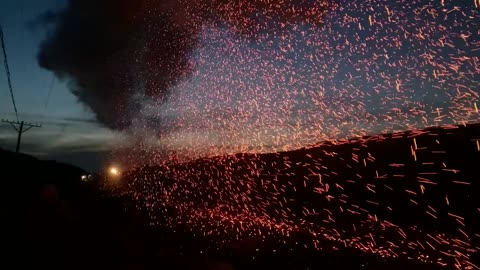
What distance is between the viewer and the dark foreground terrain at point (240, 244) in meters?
6.26

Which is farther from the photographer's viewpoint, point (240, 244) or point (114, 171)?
point (114, 171)

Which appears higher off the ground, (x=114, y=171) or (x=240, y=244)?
(x=114, y=171)

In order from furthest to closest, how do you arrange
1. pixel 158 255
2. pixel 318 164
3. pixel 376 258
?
1. pixel 318 164
2. pixel 158 255
3. pixel 376 258

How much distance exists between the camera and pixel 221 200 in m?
17.9

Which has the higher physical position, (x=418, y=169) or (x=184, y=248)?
(x=418, y=169)

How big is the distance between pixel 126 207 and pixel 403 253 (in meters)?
12.0

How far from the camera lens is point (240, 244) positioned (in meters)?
7.68

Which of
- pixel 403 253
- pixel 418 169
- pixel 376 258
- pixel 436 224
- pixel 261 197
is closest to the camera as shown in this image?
pixel 376 258

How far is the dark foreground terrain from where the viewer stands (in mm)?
6258

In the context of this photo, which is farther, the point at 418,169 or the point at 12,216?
the point at 12,216

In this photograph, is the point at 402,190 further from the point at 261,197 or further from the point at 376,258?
the point at 261,197

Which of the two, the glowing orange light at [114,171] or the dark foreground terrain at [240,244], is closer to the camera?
the dark foreground terrain at [240,244]

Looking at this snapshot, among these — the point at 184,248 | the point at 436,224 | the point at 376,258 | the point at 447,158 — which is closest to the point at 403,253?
the point at 376,258

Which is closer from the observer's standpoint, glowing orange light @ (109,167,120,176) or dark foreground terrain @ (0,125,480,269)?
dark foreground terrain @ (0,125,480,269)
